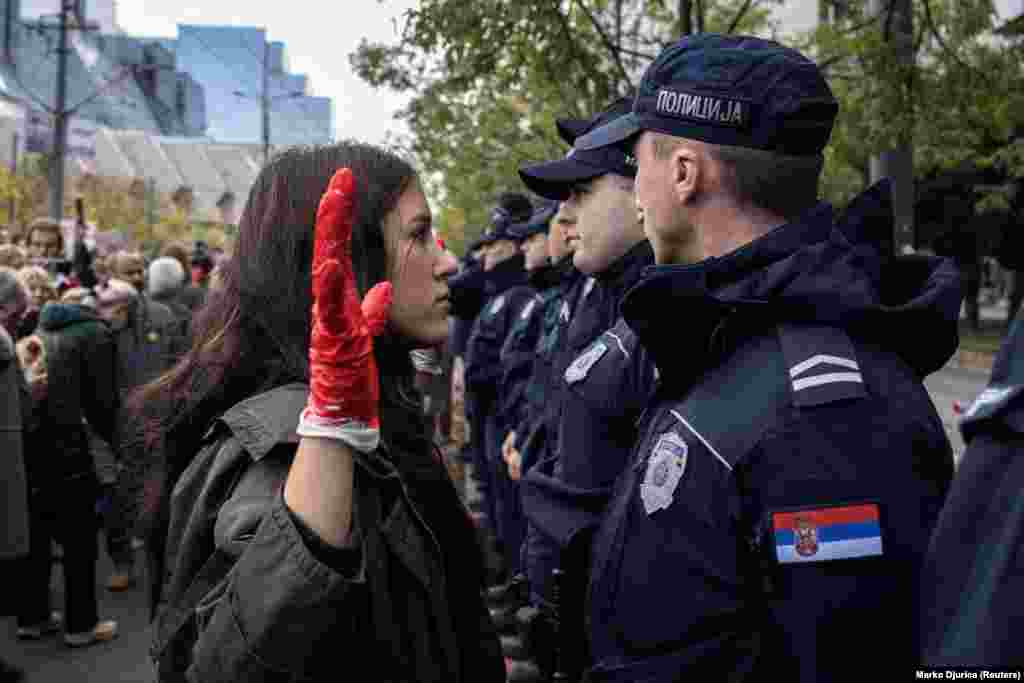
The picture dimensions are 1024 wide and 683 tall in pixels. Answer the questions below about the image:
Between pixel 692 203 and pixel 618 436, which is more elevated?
pixel 692 203

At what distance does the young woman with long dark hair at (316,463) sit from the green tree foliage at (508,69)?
144 inches

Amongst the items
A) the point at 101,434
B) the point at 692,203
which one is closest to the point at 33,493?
the point at 101,434

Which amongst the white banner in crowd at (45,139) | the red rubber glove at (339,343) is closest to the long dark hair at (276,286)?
the red rubber glove at (339,343)

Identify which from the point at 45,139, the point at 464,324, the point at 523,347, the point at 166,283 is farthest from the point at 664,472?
the point at 45,139

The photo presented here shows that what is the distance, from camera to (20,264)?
7.59 m

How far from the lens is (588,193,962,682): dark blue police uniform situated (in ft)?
5.91

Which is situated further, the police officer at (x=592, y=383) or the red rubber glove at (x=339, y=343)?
the police officer at (x=592, y=383)

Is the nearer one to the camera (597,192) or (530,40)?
(597,192)

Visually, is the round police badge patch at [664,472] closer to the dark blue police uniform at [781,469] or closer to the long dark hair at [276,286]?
the dark blue police uniform at [781,469]

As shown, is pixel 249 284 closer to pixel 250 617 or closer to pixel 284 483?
pixel 284 483

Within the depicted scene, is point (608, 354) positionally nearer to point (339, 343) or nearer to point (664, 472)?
point (664, 472)

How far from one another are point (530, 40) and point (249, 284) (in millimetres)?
4259

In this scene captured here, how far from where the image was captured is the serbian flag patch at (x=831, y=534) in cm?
178

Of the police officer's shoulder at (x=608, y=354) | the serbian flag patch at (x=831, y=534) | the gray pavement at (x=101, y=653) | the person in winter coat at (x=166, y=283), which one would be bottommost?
the gray pavement at (x=101, y=653)
